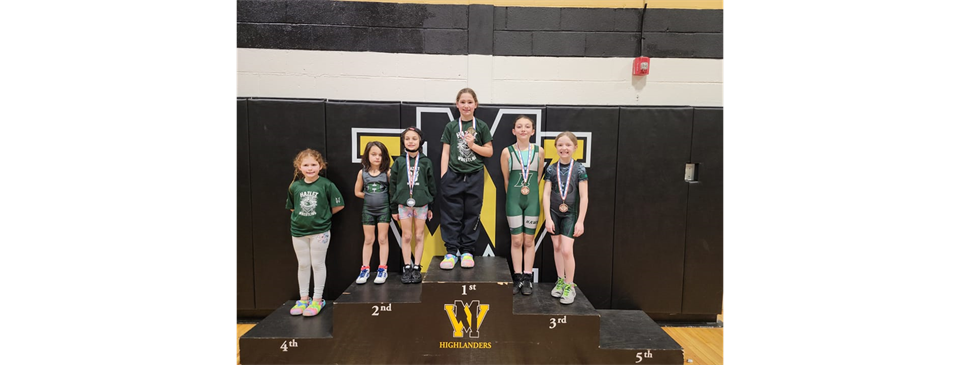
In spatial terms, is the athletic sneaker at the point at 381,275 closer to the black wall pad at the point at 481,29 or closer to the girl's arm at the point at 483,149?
the girl's arm at the point at 483,149

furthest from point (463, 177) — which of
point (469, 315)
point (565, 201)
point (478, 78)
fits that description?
point (469, 315)

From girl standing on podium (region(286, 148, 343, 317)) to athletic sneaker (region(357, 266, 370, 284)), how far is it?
0.32m

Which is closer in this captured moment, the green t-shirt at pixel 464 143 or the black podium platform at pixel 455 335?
the black podium platform at pixel 455 335

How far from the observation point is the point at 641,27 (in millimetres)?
3434

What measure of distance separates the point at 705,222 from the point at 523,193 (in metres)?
1.93

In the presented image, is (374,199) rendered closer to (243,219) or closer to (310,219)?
(310,219)

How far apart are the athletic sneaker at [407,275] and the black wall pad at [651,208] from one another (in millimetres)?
1979

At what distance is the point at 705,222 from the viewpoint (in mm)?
3424

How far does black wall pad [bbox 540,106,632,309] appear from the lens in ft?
10.7

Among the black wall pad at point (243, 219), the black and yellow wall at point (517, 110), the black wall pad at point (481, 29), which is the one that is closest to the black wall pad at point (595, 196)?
the black and yellow wall at point (517, 110)

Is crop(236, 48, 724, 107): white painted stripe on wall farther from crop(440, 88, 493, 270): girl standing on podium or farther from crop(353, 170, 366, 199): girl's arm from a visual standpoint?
crop(353, 170, 366, 199): girl's arm

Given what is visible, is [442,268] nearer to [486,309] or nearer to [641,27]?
[486,309]

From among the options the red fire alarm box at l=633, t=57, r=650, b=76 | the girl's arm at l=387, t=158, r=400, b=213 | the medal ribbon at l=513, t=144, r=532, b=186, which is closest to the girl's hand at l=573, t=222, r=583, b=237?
the medal ribbon at l=513, t=144, r=532, b=186

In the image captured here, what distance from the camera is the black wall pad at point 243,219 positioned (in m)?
3.20
